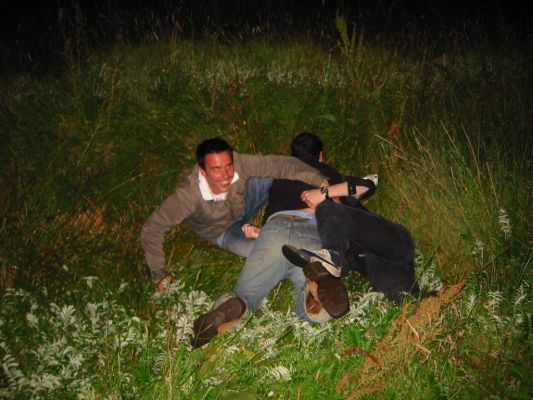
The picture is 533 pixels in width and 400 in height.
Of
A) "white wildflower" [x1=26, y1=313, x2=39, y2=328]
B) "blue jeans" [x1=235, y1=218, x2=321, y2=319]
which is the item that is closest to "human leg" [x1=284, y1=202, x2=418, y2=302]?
"blue jeans" [x1=235, y1=218, x2=321, y2=319]

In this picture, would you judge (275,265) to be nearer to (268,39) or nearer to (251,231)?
(251,231)

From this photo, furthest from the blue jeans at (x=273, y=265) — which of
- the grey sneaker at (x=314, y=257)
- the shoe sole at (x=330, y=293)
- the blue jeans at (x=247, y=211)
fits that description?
the blue jeans at (x=247, y=211)

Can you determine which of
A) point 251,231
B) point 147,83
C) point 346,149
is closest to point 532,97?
point 346,149

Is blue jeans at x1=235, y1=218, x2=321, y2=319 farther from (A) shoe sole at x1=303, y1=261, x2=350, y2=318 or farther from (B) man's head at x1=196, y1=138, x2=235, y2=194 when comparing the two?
(B) man's head at x1=196, y1=138, x2=235, y2=194

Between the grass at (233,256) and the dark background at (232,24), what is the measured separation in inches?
15.9

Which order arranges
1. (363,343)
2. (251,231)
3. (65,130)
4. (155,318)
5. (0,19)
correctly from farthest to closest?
(0,19) < (65,130) < (251,231) < (155,318) < (363,343)

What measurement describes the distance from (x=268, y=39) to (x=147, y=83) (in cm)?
212

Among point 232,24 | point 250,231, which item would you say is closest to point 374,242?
point 250,231

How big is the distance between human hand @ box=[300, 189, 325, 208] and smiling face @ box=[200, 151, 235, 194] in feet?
1.99

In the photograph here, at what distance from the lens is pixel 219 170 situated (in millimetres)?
3422

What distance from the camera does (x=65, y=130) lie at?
13.6 ft

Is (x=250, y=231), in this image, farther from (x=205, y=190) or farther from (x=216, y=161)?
(x=216, y=161)

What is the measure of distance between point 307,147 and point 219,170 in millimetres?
864

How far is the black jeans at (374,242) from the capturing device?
303 centimetres
